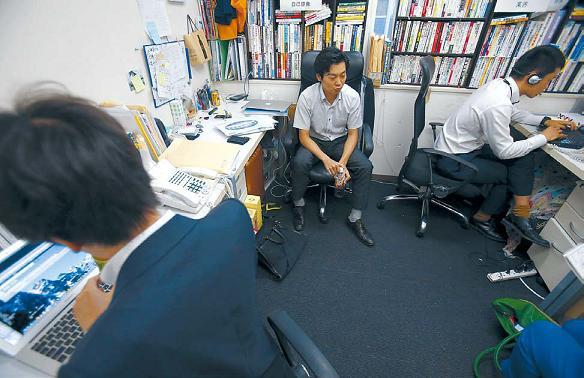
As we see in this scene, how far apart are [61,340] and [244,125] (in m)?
1.39

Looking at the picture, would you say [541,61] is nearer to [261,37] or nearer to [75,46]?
[261,37]

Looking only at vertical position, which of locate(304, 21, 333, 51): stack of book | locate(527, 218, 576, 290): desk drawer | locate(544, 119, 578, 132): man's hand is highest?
locate(304, 21, 333, 51): stack of book

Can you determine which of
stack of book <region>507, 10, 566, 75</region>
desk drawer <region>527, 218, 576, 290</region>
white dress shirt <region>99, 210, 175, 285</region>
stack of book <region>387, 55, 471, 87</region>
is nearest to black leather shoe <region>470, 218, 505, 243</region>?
desk drawer <region>527, 218, 576, 290</region>

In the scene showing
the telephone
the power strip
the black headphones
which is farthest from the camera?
the power strip

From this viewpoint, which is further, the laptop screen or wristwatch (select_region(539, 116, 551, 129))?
wristwatch (select_region(539, 116, 551, 129))

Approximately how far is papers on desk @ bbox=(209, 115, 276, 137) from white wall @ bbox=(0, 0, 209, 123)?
17.5 inches

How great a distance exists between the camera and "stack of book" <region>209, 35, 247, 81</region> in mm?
2178

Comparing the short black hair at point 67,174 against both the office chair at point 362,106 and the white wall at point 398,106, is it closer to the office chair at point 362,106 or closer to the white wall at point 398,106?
the office chair at point 362,106

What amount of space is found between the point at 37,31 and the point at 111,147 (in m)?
0.99

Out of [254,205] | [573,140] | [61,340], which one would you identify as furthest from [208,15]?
[573,140]

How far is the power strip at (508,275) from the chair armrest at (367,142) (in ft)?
3.50

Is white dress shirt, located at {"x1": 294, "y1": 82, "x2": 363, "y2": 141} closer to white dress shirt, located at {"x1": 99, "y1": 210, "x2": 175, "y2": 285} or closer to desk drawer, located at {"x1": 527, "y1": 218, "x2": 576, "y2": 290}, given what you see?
desk drawer, located at {"x1": 527, "y1": 218, "x2": 576, "y2": 290}

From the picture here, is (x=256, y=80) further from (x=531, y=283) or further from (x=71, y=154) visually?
(x=531, y=283)

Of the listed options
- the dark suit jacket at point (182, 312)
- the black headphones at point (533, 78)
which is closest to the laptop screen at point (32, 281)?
the dark suit jacket at point (182, 312)
